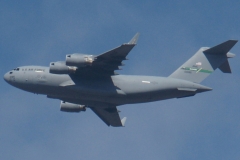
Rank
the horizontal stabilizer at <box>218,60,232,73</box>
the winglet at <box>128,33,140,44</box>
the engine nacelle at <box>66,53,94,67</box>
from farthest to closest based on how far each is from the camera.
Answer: the horizontal stabilizer at <box>218,60,232,73</box>, the engine nacelle at <box>66,53,94,67</box>, the winglet at <box>128,33,140,44</box>

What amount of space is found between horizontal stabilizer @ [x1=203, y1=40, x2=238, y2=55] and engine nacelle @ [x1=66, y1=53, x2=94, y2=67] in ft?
20.6

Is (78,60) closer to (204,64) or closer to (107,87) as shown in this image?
(107,87)

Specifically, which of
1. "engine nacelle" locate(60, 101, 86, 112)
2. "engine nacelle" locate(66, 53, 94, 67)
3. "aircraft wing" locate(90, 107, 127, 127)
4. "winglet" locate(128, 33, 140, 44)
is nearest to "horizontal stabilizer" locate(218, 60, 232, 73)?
"winglet" locate(128, 33, 140, 44)

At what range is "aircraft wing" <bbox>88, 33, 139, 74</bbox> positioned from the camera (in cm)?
2759

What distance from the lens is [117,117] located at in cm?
3328

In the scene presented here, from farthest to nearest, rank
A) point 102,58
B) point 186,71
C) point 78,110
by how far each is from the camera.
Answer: point 78,110 → point 186,71 → point 102,58

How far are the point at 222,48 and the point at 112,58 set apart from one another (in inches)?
224

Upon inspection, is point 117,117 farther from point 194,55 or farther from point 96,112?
point 194,55

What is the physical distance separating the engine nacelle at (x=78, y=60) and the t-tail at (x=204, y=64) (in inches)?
181

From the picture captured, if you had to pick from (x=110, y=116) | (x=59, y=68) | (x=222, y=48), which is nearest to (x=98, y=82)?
(x=59, y=68)

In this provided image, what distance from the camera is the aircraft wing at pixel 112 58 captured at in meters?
27.6

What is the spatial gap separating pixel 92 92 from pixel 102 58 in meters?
1.73

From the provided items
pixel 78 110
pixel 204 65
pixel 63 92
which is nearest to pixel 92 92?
pixel 63 92

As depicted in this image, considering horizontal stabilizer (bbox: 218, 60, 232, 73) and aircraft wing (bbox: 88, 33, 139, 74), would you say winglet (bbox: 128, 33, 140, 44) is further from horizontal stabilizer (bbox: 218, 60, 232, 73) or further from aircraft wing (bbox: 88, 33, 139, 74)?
horizontal stabilizer (bbox: 218, 60, 232, 73)
